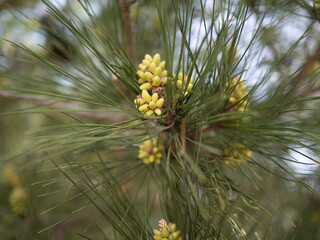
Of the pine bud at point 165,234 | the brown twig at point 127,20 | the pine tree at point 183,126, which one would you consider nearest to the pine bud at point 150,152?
the pine tree at point 183,126

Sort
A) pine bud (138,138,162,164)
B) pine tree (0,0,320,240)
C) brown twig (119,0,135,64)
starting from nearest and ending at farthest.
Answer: pine tree (0,0,320,240) < pine bud (138,138,162,164) < brown twig (119,0,135,64)

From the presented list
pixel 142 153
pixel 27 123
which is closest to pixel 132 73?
pixel 142 153

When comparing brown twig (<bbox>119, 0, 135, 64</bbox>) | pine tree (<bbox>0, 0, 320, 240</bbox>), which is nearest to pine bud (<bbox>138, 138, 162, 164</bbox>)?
pine tree (<bbox>0, 0, 320, 240</bbox>)

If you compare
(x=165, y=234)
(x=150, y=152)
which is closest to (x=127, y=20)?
(x=150, y=152)

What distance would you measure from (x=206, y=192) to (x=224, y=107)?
19 cm

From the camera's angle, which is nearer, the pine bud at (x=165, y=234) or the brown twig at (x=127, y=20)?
the pine bud at (x=165, y=234)

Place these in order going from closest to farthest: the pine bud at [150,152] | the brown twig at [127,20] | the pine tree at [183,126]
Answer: the pine tree at [183,126] < the pine bud at [150,152] < the brown twig at [127,20]

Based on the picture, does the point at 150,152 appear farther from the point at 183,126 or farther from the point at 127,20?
the point at 127,20

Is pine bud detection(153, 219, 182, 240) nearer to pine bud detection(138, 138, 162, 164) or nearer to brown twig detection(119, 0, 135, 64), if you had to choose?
pine bud detection(138, 138, 162, 164)

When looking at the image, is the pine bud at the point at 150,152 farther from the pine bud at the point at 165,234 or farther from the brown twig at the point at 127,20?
the brown twig at the point at 127,20

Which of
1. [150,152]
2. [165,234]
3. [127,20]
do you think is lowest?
[165,234]

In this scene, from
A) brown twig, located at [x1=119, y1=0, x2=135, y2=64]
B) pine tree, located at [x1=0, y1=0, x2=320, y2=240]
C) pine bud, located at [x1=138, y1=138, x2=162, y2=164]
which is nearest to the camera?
pine tree, located at [x1=0, y1=0, x2=320, y2=240]

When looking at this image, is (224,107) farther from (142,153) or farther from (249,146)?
(142,153)

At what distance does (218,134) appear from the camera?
568 mm
